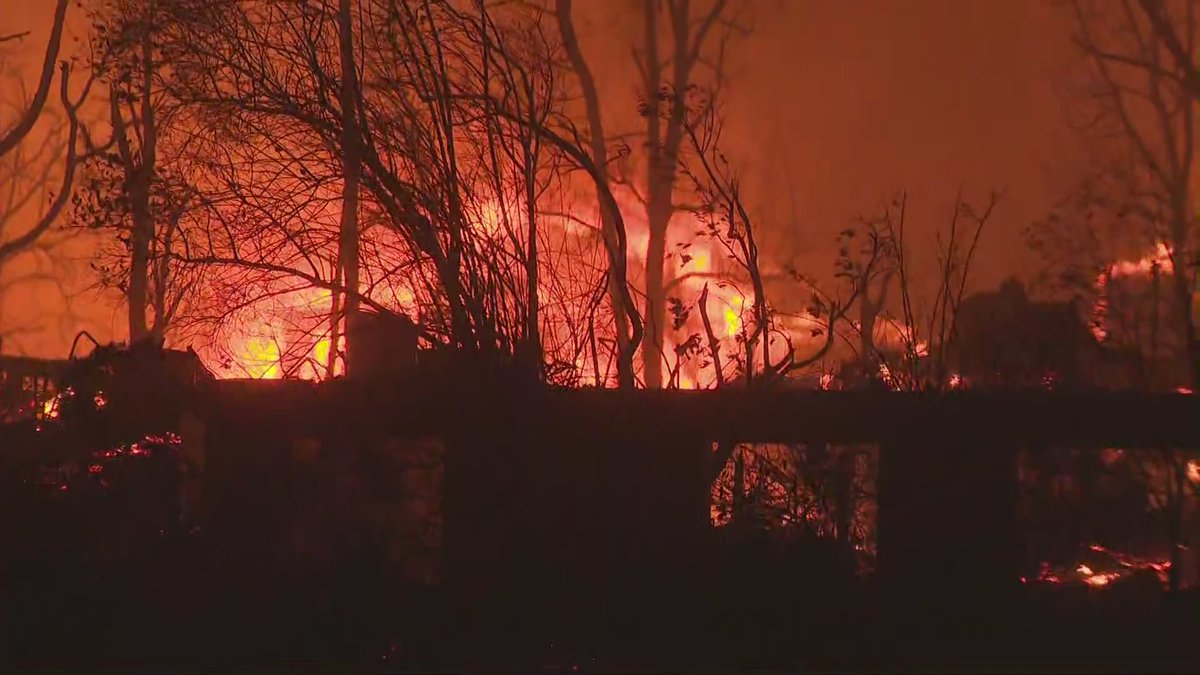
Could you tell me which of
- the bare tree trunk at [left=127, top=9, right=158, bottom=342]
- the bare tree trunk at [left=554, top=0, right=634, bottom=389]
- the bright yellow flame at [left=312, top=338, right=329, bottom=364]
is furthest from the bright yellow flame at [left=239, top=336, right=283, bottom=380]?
the bare tree trunk at [left=554, top=0, right=634, bottom=389]

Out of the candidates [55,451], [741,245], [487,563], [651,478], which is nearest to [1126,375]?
[741,245]

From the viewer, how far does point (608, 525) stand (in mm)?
5543

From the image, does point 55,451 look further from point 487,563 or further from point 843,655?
point 843,655

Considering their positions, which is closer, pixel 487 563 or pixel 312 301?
pixel 487 563

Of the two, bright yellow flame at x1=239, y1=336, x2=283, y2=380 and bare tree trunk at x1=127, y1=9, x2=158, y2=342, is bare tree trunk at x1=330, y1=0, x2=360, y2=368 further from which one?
bare tree trunk at x1=127, y1=9, x2=158, y2=342

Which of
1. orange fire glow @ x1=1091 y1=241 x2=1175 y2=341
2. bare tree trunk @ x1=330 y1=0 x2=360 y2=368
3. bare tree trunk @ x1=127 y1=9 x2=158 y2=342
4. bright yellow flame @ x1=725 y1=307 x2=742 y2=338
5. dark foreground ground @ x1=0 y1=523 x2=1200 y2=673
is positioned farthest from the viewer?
orange fire glow @ x1=1091 y1=241 x2=1175 y2=341

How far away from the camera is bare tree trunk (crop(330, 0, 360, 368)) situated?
18.8 feet

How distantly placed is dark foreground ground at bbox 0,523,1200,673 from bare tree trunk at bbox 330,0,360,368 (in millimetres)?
1467

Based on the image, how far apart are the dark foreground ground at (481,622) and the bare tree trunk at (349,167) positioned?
1.47m

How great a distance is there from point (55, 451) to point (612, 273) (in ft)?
10.7

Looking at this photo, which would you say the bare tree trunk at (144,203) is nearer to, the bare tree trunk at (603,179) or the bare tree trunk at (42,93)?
the bare tree trunk at (42,93)

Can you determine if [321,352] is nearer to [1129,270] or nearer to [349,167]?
[349,167]

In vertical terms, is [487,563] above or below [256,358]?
below

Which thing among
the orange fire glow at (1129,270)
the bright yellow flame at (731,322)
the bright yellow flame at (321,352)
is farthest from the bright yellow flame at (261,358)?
the orange fire glow at (1129,270)
